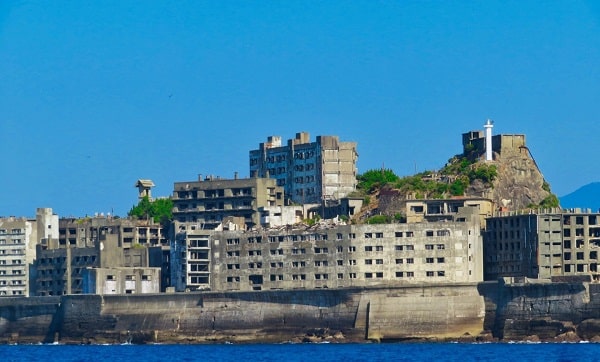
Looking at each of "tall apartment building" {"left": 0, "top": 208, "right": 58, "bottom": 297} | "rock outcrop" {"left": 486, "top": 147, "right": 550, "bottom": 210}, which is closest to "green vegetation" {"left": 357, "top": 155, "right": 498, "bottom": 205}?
"rock outcrop" {"left": 486, "top": 147, "right": 550, "bottom": 210}

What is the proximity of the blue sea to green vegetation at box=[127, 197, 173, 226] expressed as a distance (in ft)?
106

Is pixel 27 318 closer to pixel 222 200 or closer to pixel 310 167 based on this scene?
pixel 222 200

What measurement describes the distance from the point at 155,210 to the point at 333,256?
40.1 meters

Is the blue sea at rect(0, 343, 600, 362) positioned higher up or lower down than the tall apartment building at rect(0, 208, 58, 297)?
lower down

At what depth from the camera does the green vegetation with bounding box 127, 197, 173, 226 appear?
185538 mm

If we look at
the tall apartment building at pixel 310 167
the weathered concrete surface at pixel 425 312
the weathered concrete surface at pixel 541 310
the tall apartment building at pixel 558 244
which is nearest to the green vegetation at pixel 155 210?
the tall apartment building at pixel 310 167

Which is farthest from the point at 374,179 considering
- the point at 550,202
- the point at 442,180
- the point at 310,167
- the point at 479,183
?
the point at 550,202

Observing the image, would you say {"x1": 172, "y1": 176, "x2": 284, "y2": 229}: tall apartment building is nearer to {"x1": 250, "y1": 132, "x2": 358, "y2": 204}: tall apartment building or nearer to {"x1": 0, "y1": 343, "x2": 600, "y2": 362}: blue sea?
{"x1": 250, "y1": 132, "x2": 358, "y2": 204}: tall apartment building

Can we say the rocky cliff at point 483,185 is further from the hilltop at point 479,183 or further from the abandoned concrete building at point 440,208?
the abandoned concrete building at point 440,208

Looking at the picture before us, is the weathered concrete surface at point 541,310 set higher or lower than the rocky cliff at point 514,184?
lower

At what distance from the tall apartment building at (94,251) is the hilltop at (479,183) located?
66.5 ft

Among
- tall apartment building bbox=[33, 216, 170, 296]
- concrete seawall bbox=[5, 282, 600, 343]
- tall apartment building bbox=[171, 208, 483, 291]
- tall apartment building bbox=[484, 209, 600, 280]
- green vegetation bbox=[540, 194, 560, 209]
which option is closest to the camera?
concrete seawall bbox=[5, 282, 600, 343]

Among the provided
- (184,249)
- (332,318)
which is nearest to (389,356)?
(332,318)

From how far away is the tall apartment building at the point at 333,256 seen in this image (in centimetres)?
15012
